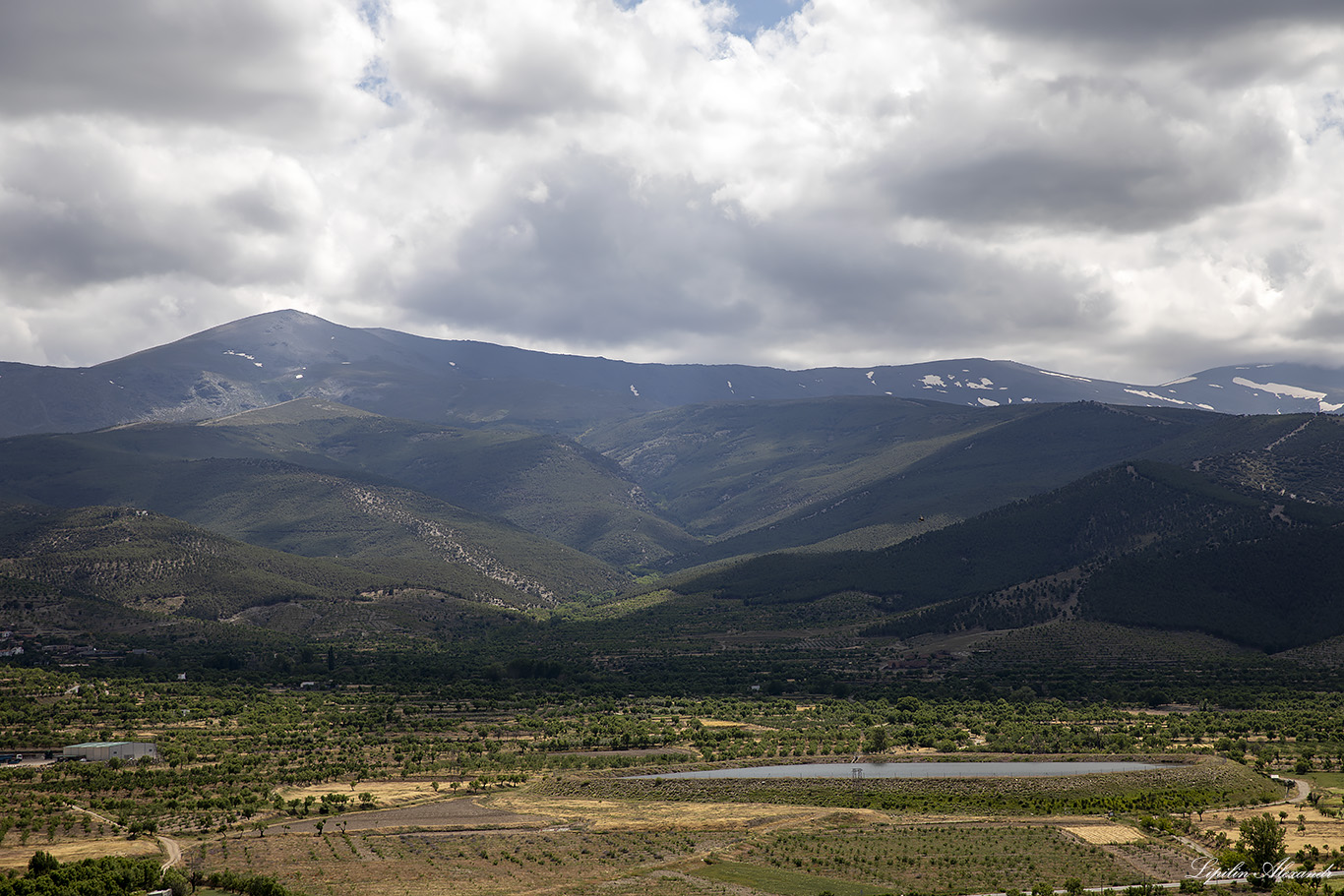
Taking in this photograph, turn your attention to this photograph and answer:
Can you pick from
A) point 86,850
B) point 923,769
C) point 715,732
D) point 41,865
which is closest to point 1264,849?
point 923,769

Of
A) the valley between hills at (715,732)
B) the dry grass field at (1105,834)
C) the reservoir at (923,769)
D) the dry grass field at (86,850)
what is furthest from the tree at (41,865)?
the dry grass field at (1105,834)

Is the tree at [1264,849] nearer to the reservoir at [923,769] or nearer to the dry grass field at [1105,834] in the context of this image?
the dry grass field at [1105,834]

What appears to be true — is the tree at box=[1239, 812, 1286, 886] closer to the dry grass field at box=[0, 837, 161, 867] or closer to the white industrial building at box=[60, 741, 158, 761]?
the dry grass field at box=[0, 837, 161, 867]

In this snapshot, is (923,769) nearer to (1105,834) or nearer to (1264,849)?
(1105,834)

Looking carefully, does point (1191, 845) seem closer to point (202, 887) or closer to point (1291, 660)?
point (202, 887)

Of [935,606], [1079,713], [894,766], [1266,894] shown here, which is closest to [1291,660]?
[1079,713]

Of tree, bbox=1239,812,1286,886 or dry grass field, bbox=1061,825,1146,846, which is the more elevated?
tree, bbox=1239,812,1286,886

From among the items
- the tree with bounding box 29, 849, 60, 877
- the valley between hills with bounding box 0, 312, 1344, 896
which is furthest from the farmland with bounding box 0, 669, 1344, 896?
the tree with bounding box 29, 849, 60, 877
